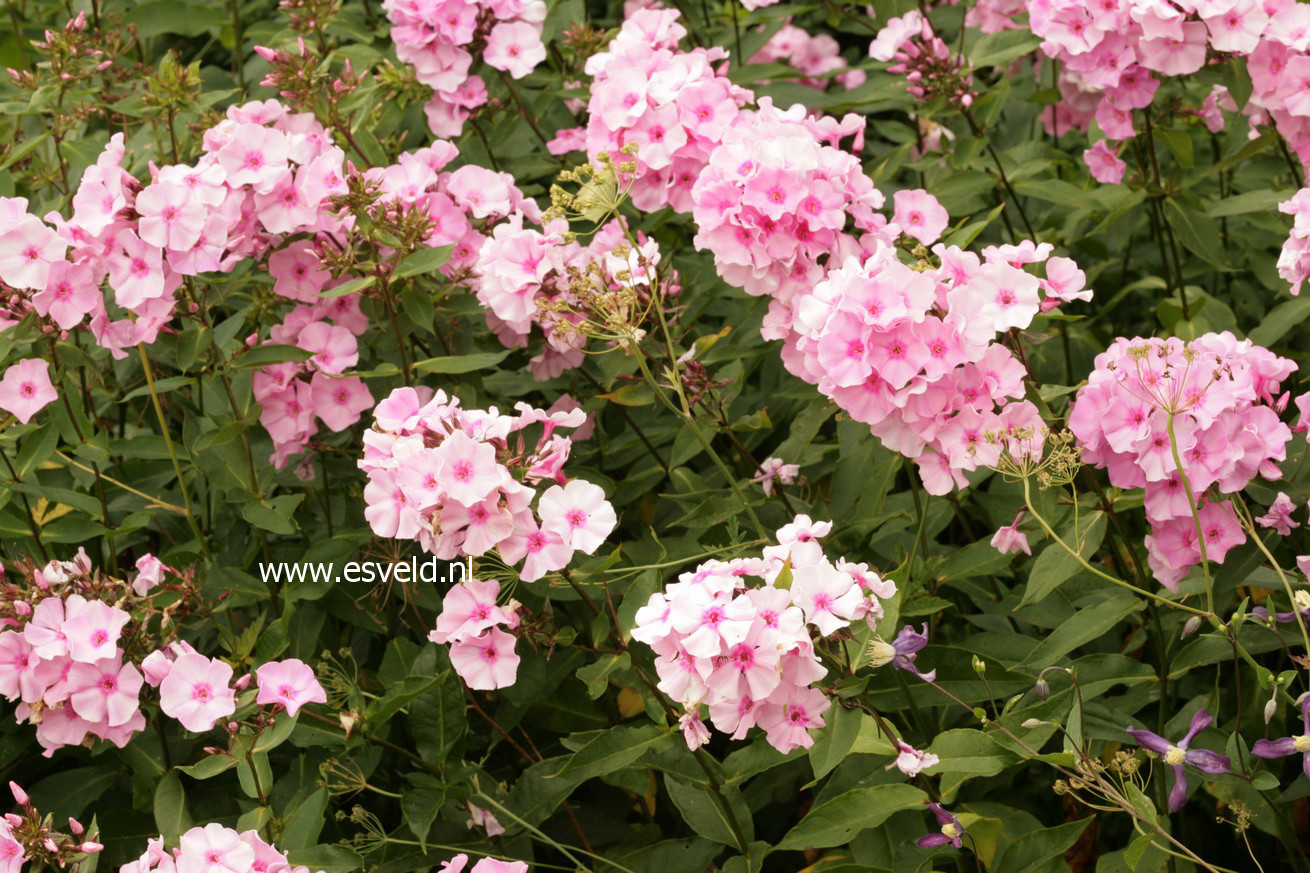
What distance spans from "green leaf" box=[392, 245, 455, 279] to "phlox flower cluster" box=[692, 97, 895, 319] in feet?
1.86

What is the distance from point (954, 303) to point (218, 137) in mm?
1705

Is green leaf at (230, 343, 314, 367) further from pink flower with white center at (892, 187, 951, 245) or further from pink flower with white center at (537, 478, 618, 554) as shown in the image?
pink flower with white center at (892, 187, 951, 245)

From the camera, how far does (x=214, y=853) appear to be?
237cm

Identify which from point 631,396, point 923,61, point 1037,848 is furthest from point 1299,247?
point 631,396

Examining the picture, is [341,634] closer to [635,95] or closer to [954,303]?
[635,95]

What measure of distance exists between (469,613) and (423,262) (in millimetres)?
819

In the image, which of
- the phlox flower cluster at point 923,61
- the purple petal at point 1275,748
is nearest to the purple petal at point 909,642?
the purple petal at point 1275,748

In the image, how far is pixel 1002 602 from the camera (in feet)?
10.8

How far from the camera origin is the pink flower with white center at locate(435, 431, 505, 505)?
95.3 inches

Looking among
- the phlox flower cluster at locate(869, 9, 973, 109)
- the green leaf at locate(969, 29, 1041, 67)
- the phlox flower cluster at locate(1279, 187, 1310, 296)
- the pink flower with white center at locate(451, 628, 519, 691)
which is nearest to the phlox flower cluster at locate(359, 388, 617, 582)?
the pink flower with white center at locate(451, 628, 519, 691)

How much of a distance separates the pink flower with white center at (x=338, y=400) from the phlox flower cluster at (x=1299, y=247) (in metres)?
2.06

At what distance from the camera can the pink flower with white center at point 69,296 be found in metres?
2.96

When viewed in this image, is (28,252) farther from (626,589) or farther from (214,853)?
(626,589)

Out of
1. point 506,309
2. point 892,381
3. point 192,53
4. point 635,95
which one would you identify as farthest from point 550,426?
point 192,53
